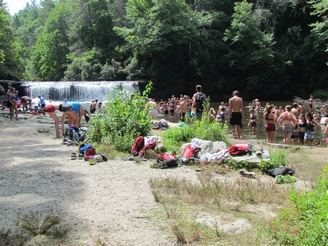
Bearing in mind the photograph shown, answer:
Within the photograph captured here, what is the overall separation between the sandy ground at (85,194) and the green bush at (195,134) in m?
1.86

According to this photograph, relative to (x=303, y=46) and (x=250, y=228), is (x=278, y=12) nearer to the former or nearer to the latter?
(x=303, y=46)

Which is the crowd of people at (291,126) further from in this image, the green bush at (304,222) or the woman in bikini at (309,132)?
the green bush at (304,222)

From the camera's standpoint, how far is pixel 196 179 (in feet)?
21.4

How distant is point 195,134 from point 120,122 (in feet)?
7.44

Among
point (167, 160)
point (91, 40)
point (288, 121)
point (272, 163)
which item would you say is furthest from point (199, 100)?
point (91, 40)

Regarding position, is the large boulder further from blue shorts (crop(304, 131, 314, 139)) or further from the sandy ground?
blue shorts (crop(304, 131, 314, 139))

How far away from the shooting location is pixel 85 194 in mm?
5602

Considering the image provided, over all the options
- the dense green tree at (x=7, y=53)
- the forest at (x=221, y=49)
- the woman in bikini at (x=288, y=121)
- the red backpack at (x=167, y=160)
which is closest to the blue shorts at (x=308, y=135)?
the woman in bikini at (x=288, y=121)

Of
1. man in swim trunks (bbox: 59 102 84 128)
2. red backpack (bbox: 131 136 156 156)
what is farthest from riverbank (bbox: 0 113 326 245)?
man in swim trunks (bbox: 59 102 84 128)

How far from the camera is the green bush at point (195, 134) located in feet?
30.8

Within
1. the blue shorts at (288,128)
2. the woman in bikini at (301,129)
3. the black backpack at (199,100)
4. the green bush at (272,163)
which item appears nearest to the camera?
the green bush at (272,163)

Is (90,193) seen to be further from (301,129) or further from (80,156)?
(301,129)

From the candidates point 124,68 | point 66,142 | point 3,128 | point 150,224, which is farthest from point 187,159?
point 124,68

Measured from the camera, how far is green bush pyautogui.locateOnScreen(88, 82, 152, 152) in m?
9.71
